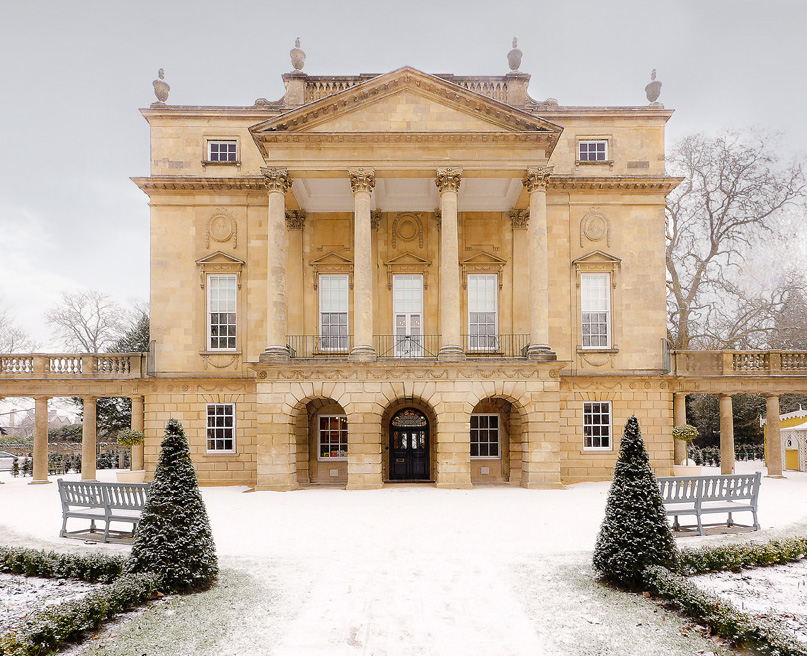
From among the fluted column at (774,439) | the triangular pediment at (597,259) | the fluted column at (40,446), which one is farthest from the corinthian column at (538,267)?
the fluted column at (40,446)

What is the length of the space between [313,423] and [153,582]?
17.1 meters

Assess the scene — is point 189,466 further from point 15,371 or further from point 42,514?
point 15,371

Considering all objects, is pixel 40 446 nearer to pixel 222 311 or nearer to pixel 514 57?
pixel 222 311

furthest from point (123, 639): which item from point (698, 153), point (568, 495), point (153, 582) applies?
point (698, 153)

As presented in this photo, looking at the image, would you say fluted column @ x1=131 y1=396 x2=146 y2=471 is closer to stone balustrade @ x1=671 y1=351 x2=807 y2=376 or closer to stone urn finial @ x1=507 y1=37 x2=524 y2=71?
stone urn finial @ x1=507 y1=37 x2=524 y2=71

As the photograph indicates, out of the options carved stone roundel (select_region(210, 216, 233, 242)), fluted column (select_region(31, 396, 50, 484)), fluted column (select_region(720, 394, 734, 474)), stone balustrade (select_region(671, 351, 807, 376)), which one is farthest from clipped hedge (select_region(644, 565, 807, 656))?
fluted column (select_region(31, 396, 50, 484))

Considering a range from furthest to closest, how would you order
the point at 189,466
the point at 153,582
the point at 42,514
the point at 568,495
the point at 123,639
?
the point at 568,495
the point at 42,514
the point at 189,466
the point at 153,582
the point at 123,639

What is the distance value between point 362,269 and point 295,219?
5175 mm

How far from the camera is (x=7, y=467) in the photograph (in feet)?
113

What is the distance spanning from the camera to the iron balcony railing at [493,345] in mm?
25500

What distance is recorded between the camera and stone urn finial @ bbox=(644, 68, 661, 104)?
27250 millimetres

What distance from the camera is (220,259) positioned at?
84.5 feet

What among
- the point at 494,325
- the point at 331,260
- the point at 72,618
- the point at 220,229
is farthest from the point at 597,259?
the point at 72,618

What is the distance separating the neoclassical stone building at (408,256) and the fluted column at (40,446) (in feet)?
14.2
